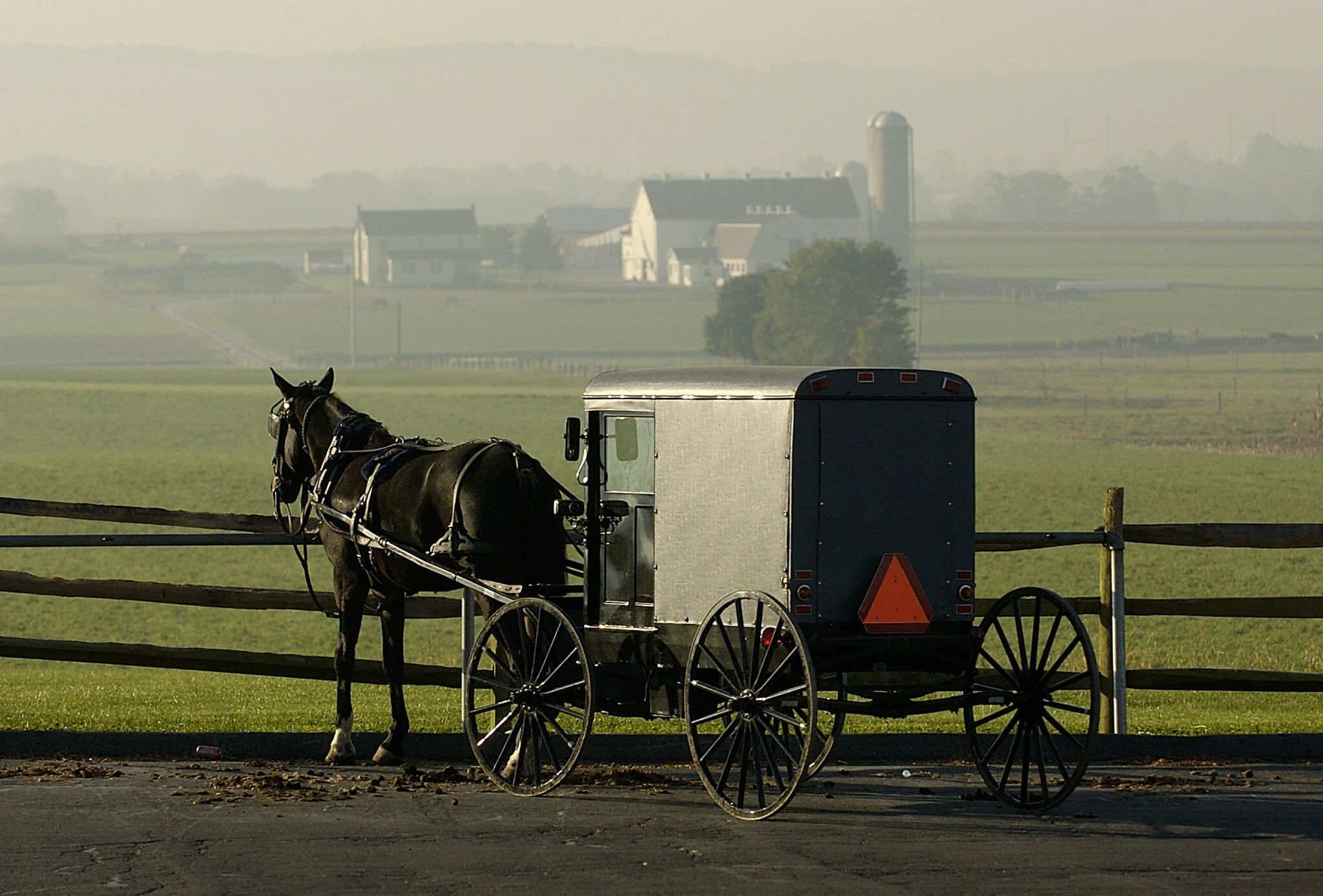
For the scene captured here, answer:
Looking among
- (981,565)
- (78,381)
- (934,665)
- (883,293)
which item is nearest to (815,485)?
(934,665)

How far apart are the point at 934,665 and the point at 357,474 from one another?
405 centimetres

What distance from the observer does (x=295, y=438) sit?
11.8 meters

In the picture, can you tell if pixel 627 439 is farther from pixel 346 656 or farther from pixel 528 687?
pixel 346 656

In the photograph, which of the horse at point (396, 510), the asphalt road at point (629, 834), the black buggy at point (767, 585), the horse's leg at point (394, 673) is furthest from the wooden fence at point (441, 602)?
the black buggy at point (767, 585)

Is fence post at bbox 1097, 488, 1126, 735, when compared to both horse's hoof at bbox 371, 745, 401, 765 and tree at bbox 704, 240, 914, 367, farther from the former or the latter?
tree at bbox 704, 240, 914, 367

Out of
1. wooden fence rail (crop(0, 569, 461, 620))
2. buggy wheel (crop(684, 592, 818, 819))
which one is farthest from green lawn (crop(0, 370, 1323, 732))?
buggy wheel (crop(684, 592, 818, 819))

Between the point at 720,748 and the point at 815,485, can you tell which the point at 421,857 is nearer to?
the point at 815,485

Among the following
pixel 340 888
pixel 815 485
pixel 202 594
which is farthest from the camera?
pixel 202 594

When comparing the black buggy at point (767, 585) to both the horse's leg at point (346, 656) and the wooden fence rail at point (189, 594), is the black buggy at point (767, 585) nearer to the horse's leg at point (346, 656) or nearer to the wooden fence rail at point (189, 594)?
the horse's leg at point (346, 656)

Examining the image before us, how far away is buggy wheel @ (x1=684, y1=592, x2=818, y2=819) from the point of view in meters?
8.29

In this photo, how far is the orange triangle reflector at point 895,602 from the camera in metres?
8.73

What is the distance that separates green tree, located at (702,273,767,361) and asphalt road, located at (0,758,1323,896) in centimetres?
12157

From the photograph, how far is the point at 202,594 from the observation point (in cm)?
1189

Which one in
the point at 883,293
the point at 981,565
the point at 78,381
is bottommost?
the point at 981,565
